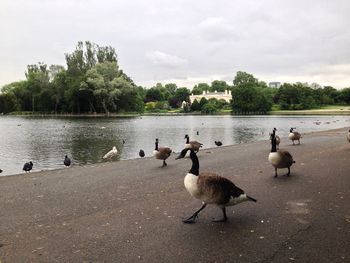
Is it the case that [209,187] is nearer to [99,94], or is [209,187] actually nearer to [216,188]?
[216,188]

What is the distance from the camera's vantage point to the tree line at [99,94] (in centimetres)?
11156

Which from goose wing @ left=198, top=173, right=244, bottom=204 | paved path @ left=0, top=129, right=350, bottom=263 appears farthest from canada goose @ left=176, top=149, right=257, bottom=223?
paved path @ left=0, top=129, right=350, bottom=263

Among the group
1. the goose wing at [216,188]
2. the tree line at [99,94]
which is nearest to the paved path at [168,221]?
the goose wing at [216,188]

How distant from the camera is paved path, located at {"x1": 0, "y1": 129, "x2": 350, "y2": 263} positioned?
247 inches

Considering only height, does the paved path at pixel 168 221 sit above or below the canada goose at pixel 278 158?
below

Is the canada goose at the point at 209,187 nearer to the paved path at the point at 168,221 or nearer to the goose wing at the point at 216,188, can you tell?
the goose wing at the point at 216,188

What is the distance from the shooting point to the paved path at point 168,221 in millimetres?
6277

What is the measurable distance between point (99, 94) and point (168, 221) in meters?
105

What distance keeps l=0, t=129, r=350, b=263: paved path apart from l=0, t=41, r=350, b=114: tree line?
9754 centimetres

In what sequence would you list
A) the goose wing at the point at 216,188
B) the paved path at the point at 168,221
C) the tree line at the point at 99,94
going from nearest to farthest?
the paved path at the point at 168,221 → the goose wing at the point at 216,188 → the tree line at the point at 99,94

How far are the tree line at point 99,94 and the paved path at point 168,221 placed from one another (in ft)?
320

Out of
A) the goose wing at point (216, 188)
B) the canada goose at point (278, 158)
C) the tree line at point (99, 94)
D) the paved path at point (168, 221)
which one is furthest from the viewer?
the tree line at point (99, 94)

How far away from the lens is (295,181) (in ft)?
38.4

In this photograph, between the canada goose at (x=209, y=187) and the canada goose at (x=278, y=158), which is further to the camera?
the canada goose at (x=278, y=158)
